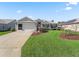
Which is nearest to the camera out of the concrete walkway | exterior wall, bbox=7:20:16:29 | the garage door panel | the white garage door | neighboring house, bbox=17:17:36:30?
the concrete walkway

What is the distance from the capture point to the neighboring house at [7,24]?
3534 cm

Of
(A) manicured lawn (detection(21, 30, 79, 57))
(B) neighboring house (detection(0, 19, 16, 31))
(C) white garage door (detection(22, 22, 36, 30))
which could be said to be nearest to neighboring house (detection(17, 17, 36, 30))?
(C) white garage door (detection(22, 22, 36, 30))

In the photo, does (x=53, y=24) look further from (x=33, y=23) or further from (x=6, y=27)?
(x=6, y=27)

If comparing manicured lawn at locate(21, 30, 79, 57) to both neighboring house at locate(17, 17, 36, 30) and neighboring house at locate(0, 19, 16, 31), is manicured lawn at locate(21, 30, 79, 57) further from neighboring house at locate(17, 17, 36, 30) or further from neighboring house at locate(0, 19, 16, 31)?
neighboring house at locate(17, 17, 36, 30)

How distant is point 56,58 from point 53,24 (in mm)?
40674

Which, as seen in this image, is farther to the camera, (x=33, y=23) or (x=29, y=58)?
(x=33, y=23)

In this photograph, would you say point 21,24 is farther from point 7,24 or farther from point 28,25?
point 7,24

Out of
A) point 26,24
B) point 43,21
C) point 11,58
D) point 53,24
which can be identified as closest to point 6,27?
point 26,24

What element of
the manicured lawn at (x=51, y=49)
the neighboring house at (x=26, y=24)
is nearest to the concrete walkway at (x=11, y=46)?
the manicured lawn at (x=51, y=49)

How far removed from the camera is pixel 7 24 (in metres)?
36.5

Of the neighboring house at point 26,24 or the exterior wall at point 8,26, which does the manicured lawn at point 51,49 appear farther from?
the neighboring house at point 26,24

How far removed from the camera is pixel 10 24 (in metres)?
38.1

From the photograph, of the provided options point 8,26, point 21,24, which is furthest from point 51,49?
point 21,24

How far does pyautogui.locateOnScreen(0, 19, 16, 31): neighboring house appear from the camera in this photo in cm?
3534
